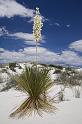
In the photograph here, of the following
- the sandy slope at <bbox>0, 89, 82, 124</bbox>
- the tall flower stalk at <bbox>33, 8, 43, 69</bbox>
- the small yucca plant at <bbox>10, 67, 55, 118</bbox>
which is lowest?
the sandy slope at <bbox>0, 89, 82, 124</bbox>

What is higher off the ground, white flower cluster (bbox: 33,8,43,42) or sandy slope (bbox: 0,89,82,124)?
white flower cluster (bbox: 33,8,43,42)

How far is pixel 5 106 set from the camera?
6656 millimetres

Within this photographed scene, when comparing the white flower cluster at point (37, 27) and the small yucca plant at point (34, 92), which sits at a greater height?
the white flower cluster at point (37, 27)

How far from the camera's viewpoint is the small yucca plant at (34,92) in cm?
578

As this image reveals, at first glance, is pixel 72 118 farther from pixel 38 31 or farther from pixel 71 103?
pixel 38 31

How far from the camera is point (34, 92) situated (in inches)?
231

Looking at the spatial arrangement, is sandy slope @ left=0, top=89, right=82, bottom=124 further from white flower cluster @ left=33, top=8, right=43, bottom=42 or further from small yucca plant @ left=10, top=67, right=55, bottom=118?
white flower cluster @ left=33, top=8, right=43, bottom=42

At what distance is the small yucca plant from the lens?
578 cm

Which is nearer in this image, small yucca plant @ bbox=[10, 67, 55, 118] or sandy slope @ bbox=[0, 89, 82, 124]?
sandy slope @ bbox=[0, 89, 82, 124]

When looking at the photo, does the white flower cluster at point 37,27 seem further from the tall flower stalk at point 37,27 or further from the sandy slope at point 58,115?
the sandy slope at point 58,115

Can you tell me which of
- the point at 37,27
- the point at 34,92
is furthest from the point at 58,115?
the point at 37,27

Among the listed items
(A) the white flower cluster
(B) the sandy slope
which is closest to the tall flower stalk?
(A) the white flower cluster

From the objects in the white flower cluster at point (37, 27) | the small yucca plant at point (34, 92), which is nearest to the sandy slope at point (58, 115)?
the small yucca plant at point (34, 92)

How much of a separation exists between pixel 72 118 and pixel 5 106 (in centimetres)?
191
